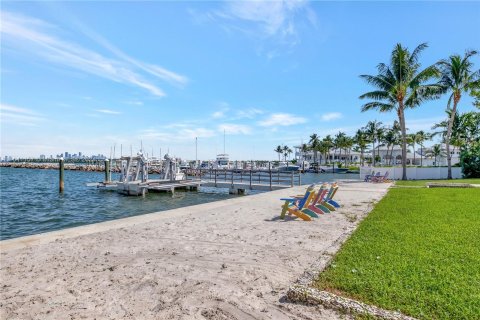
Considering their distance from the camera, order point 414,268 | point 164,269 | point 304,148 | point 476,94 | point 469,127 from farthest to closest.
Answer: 1. point 304,148
2. point 469,127
3. point 476,94
4. point 164,269
5. point 414,268

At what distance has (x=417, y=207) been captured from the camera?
35.9 feet

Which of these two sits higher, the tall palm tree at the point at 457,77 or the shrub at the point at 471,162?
the tall palm tree at the point at 457,77

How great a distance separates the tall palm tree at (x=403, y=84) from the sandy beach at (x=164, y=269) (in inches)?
896

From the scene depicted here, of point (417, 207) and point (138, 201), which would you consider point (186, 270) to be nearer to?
point (417, 207)

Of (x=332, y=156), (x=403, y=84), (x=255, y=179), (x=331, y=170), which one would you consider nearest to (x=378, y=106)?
(x=403, y=84)

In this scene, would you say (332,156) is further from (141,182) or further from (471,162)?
(141,182)

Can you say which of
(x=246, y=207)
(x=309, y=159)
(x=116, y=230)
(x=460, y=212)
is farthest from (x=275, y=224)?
(x=309, y=159)

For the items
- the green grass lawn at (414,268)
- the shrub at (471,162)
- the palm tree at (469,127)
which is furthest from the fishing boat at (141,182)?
the palm tree at (469,127)

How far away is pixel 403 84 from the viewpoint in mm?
27203

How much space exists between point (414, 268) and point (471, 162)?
103 feet

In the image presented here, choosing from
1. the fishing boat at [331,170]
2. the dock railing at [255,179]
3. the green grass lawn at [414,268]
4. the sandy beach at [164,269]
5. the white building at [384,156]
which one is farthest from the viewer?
the white building at [384,156]

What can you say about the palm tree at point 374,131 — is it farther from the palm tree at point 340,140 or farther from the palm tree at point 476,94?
the palm tree at point 476,94

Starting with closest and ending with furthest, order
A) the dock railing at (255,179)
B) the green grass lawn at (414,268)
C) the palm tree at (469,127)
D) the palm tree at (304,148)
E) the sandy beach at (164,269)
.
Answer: the green grass lawn at (414,268)
the sandy beach at (164,269)
the dock railing at (255,179)
the palm tree at (469,127)
the palm tree at (304,148)

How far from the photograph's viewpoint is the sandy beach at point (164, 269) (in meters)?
3.78
